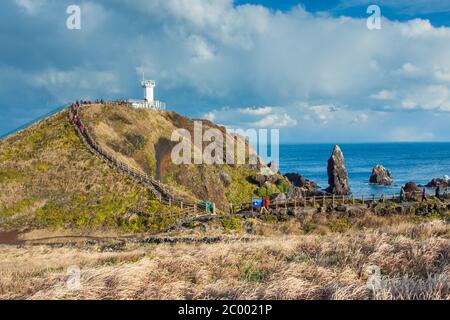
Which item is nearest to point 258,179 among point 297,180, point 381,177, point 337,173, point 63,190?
point 337,173

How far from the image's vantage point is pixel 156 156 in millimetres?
62594

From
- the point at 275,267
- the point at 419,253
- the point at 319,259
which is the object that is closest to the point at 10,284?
the point at 275,267

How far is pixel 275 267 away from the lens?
10.2m

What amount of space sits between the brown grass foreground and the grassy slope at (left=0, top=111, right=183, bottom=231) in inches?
1094

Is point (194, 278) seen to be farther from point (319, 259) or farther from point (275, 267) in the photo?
point (319, 259)

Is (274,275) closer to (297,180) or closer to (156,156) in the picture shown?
(156,156)

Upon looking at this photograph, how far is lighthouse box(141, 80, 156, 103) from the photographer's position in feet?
254

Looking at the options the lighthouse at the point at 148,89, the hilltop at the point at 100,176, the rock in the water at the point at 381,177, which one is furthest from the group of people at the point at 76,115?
the rock in the water at the point at 381,177

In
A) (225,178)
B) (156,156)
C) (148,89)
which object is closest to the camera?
(156,156)

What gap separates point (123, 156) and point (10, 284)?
48.6 meters

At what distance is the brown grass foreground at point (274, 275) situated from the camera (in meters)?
7.68

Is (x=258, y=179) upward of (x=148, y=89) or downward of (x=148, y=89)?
downward

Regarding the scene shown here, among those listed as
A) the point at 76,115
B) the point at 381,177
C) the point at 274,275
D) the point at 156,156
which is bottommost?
the point at 274,275

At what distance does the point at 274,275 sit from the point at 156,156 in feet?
180
